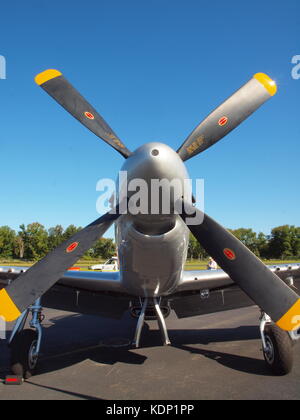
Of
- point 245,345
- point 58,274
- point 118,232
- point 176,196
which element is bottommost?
point 245,345

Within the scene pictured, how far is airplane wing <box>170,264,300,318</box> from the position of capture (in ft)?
23.3

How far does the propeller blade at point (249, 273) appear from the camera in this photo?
3887 mm

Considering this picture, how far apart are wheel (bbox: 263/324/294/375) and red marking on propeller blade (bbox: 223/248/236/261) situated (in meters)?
2.48

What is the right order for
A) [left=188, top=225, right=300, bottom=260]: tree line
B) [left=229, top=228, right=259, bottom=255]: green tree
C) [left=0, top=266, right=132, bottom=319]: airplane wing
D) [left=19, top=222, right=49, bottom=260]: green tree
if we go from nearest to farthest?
1. [left=0, top=266, right=132, bottom=319]: airplane wing
2. [left=19, top=222, right=49, bottom=260]: green tree
3. [left=188, top=225, right=300, bottom=260]: tree line
4. [left=229, top=228, right=259, bottom=255]: green tree

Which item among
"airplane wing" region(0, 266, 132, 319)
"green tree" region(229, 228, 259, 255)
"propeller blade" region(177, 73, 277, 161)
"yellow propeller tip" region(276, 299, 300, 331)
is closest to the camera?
"yellow propeller tip" region(276, 299, 300, 331)

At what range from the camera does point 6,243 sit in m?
95.2

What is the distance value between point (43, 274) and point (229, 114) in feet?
13.0

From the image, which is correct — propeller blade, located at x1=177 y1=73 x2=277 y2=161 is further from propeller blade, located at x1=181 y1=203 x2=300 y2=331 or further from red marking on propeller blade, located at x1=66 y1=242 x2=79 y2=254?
red marking on propeller blade, located at x1=66 y1=242 x2=79 y2=254

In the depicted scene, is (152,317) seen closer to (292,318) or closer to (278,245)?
(292,318)

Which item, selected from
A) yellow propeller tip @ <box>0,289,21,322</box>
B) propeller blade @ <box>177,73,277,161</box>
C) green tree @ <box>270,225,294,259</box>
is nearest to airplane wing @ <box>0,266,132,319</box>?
yellow propeller tip @ <box>0,289,21,322</box>
